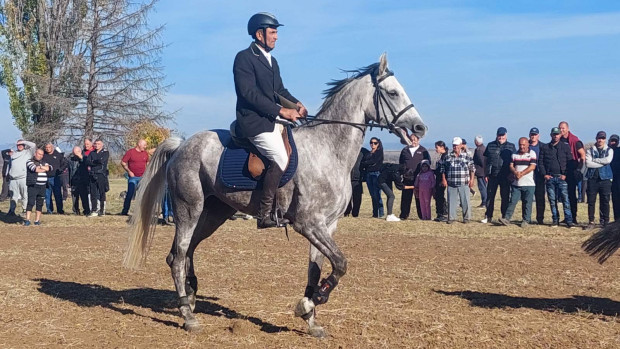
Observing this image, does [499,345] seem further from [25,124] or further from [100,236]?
[25,124]

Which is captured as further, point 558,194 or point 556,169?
point 558,194

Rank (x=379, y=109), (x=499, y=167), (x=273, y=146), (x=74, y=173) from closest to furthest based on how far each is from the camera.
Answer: (x=273, y=146)
(x=379, y=109)
(x=499, y=167)
(x=74, y=173)

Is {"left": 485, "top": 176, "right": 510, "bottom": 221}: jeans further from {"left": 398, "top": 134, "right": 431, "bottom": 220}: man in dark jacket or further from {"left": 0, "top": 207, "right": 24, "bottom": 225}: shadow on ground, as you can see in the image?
{"left": 0, "top": 207, "right": 24, "bottom": 225}: shadow on ground

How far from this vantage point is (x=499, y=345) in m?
6.42

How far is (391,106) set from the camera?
7.10 m

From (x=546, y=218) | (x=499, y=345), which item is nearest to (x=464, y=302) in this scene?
(x=499, y=345)

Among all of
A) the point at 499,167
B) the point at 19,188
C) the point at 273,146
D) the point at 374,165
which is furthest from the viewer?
the point at 19,188

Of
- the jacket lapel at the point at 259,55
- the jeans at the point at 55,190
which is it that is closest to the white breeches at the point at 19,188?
the jeans at the point at 55,190

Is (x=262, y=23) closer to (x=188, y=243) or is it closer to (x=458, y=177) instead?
(x=188, y=243)

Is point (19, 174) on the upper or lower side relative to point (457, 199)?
upper

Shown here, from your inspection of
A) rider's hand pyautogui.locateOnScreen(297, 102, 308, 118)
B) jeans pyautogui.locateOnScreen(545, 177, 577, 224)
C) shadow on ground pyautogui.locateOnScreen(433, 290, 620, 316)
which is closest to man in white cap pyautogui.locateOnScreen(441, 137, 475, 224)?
jeans pyautogui.locateOnScreen(545, 177, 577, 224)

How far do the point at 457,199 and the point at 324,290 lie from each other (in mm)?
10636

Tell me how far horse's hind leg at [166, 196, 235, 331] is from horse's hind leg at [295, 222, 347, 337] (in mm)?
1069

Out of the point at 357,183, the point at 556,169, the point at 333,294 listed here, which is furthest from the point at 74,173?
the point at 333,294
